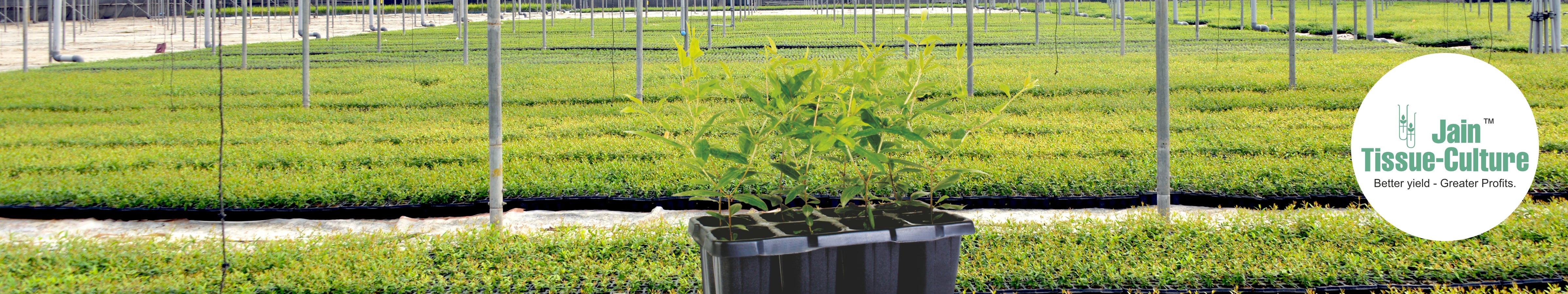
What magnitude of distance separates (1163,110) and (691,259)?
7.67 feet

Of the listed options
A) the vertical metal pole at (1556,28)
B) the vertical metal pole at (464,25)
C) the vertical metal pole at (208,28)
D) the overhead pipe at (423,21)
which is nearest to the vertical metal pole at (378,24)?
the overhead pipe at (423,21)

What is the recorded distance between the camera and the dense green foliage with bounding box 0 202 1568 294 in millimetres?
3746

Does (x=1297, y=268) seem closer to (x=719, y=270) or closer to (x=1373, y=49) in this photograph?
(x=719, y=270)

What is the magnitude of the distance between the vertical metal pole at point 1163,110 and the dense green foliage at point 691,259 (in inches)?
4.9

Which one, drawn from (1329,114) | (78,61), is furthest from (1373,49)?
(78,61)

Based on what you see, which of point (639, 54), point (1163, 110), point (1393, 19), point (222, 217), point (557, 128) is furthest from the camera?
point (1393, 19)

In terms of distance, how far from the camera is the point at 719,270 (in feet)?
8.61

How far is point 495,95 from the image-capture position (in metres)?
4.56

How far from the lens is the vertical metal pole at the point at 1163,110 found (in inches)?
178

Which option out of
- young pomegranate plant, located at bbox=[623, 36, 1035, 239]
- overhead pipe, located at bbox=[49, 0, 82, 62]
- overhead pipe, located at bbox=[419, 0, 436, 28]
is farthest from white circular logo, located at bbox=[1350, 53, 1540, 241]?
overhead pipe, located at bbox=[419, 0, 436, 28]

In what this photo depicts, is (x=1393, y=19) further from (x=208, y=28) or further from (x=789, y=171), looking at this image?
(x=208, y=28)

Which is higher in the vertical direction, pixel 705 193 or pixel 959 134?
pixel 959 134

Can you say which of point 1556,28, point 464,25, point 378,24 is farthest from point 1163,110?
point 378,24

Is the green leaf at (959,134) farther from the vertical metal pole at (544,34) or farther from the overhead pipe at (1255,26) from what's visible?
the overhead pipe at (1255,26)
